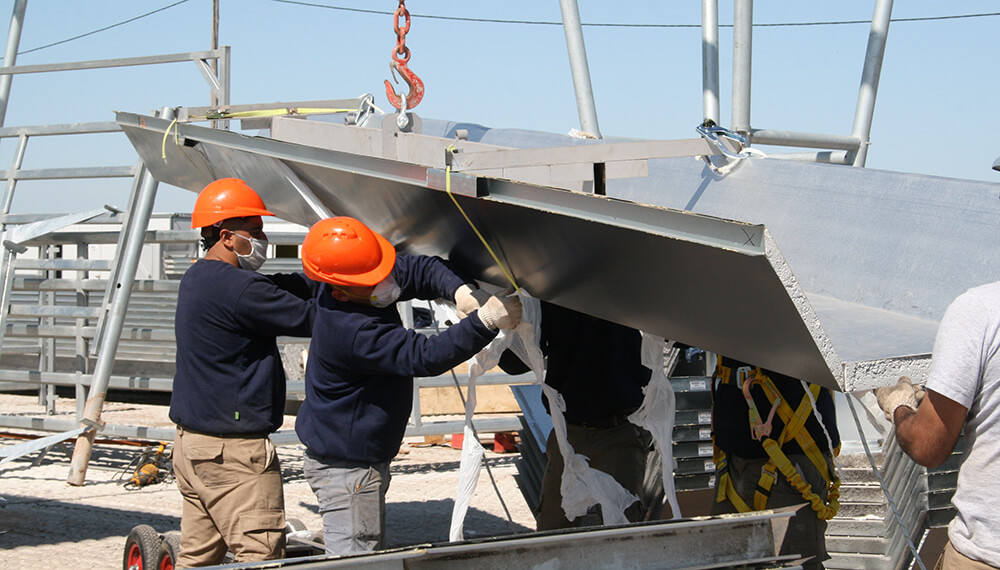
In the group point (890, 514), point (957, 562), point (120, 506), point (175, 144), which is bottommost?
point (120, 506)

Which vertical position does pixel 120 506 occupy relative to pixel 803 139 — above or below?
below

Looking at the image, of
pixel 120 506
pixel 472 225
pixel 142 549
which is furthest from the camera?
pixel 120 506

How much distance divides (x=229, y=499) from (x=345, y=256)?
44.8 inches

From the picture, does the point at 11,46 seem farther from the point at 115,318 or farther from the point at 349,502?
the point at 349,502

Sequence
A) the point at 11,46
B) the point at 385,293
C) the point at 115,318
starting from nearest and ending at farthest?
the point at 385,293, the point at 115,318, the point at 11,46

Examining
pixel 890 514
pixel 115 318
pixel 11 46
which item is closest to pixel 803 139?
pixel 890 514

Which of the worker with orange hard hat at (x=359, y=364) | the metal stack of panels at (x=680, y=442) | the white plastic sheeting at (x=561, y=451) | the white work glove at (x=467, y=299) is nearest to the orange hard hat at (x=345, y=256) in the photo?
the worker with orange hard hat at (x=359, y=364)

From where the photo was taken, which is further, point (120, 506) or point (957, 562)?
point (120, 506)

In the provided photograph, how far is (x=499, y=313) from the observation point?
9.69ft

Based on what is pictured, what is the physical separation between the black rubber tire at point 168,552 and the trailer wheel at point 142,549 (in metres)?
0.03

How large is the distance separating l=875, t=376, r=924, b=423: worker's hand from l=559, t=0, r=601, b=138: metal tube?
4.03 m

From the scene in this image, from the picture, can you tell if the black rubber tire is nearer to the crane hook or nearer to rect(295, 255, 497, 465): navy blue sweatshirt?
rect(295, 255, 497, 465): navy blue sweatshirt

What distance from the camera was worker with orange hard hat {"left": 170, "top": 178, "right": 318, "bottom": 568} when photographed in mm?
3471

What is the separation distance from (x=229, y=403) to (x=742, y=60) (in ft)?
11.7
